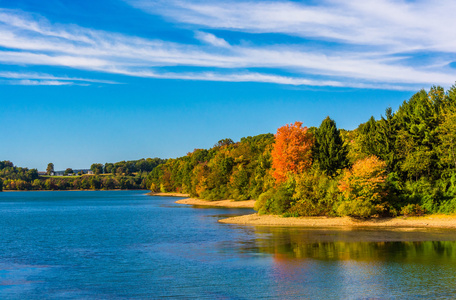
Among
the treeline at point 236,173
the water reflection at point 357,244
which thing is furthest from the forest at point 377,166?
the treeline at point 236,173

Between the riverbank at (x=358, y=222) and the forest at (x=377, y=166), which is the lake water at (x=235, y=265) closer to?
the riverbank at (x=358, y=222)

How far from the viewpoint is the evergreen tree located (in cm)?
6594

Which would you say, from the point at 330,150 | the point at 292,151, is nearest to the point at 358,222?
the point at 330,150

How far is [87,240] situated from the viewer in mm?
46438

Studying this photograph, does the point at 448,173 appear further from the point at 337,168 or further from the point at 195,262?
the point at 195,262

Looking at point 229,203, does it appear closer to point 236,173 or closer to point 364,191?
point 236,173

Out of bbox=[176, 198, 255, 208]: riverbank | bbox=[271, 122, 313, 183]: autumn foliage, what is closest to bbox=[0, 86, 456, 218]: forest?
bbox=[271, 122, 313, 183]: autumn foliage

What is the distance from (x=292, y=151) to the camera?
231 feet

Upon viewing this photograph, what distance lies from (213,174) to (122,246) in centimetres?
8300

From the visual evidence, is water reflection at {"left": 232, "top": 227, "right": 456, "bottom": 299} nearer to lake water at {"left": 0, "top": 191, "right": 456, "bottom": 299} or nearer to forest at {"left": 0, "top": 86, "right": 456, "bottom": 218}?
lake water at {"left": 0, "top": 191, "right": 456, "bottom": 299}

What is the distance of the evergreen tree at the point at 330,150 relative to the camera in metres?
65.9

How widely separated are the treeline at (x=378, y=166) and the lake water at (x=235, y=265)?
26.9 feet

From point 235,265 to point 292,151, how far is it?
136 ft

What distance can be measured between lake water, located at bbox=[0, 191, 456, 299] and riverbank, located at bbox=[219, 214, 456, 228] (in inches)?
197
